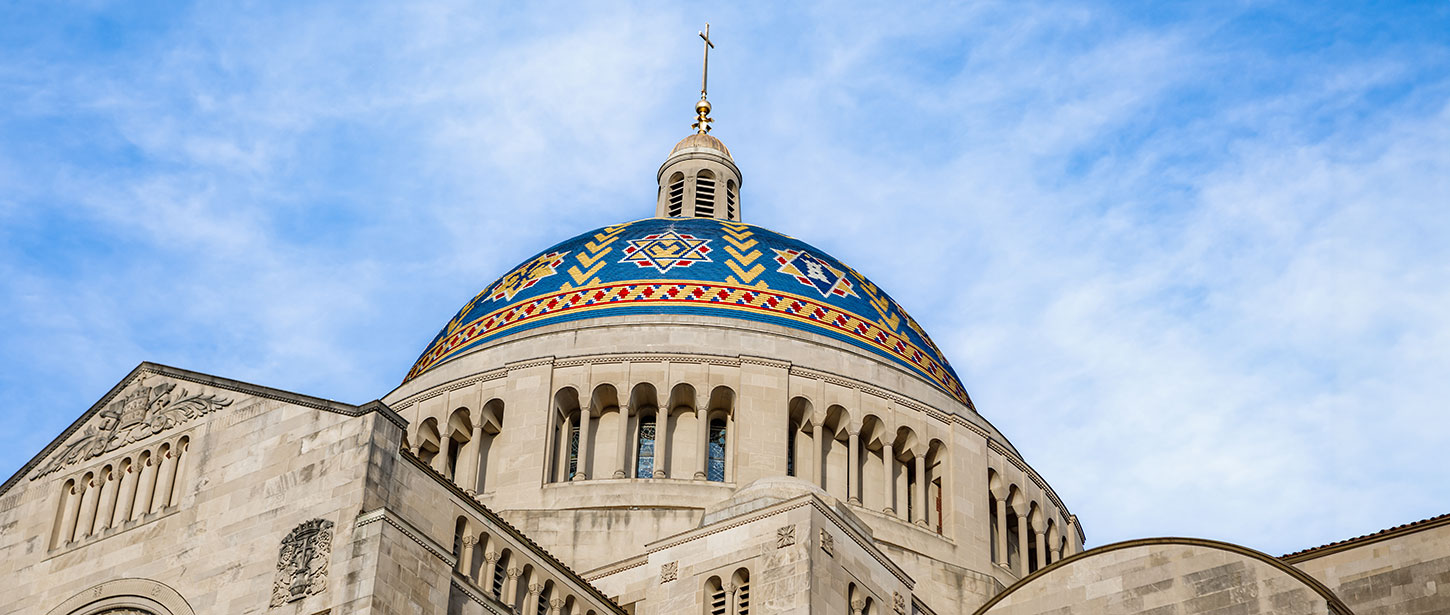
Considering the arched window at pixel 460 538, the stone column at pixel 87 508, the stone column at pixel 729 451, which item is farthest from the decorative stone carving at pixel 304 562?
the stone column at pixel 729 451

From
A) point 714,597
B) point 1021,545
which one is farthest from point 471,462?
point 1021,545

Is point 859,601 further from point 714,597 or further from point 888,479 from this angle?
point 888,479

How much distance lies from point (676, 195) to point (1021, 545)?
579 inches

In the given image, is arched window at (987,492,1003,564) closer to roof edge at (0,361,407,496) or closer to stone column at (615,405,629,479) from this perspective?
stone column at (615,405,629,479)

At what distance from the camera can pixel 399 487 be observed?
30.6 meters

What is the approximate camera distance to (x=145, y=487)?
106 ft

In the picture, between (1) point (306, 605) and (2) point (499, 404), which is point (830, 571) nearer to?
(1) point (306, 605)

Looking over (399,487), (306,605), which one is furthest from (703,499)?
(306,605)

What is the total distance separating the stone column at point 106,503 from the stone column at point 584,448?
11259 mm

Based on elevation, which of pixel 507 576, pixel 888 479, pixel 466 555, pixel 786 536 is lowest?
pixel 507 576

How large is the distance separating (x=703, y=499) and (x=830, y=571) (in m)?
7.84

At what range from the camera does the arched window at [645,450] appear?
140 feet

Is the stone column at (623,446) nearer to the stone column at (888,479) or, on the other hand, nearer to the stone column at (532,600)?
the stone column at (888,479)

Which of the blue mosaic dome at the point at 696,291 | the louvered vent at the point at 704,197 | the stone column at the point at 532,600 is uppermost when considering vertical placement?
the louvered vent at the point at 704,197
